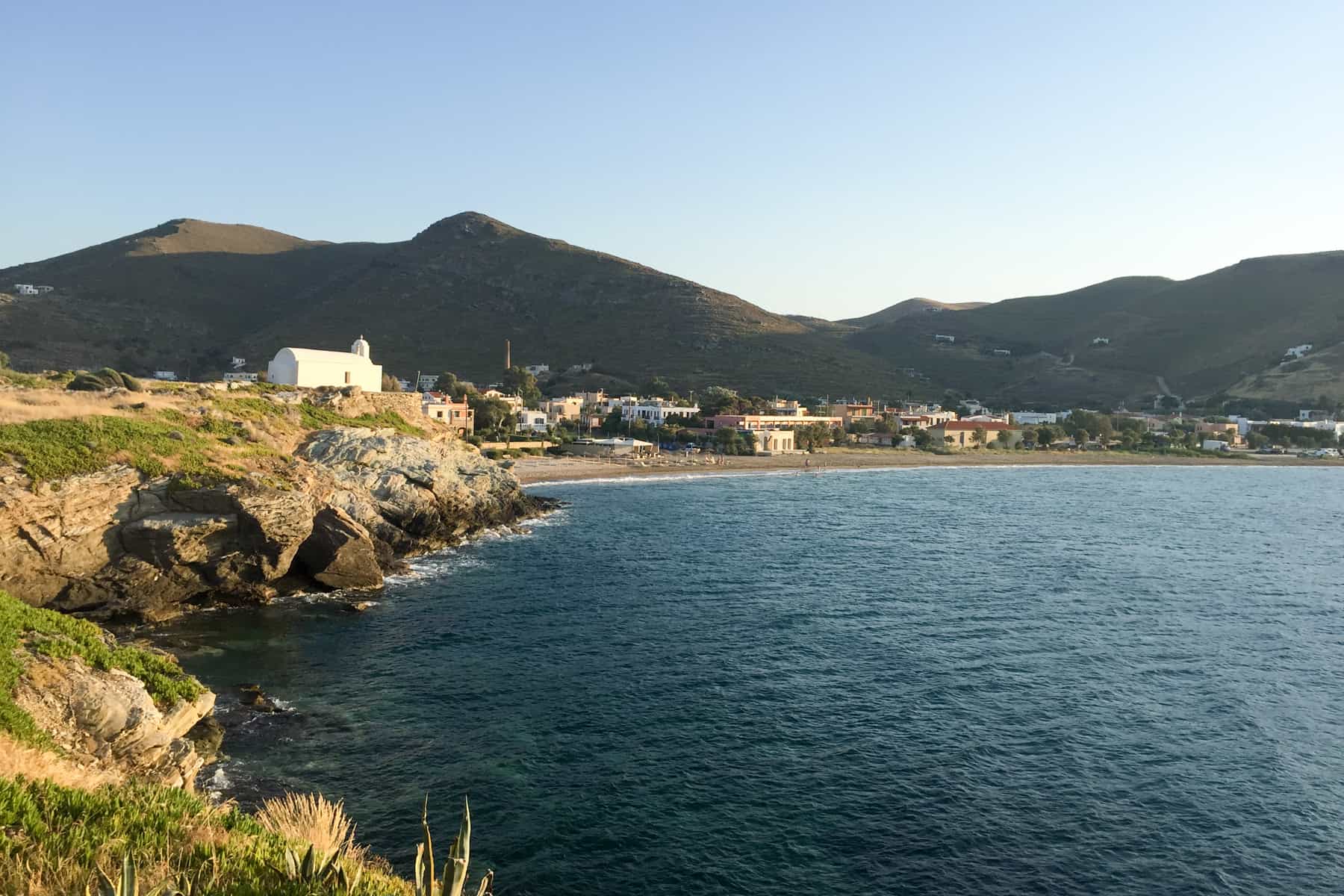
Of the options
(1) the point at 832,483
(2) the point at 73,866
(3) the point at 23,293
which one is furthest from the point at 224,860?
(3) the point at 23,293

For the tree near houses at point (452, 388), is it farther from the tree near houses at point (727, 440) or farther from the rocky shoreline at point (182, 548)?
the rocky shoreline at point (182, 548)

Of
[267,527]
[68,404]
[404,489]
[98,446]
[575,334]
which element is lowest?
[267,527]

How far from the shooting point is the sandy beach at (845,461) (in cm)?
8294

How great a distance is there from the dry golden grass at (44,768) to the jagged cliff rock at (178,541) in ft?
67.0

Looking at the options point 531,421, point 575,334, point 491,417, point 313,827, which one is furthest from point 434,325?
point 313,827

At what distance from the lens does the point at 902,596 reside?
3641 centimetres

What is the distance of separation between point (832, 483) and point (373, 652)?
207 feet

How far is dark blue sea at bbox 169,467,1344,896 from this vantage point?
15883mm

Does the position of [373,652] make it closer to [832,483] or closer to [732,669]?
[732,669]

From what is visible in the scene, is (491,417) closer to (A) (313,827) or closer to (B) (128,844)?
(A) (313,827)

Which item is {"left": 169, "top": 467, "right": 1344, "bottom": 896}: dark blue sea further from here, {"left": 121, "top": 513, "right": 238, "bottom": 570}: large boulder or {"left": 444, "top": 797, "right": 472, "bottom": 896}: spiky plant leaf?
{"left": 444, "top": 797, "right": 472, "bottom": 896}: spiky plant leaf

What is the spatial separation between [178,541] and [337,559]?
20.1 feet

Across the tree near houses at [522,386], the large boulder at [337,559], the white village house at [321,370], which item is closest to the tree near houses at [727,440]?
the tree near houses at [522,386]

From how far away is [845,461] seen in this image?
103 metres
